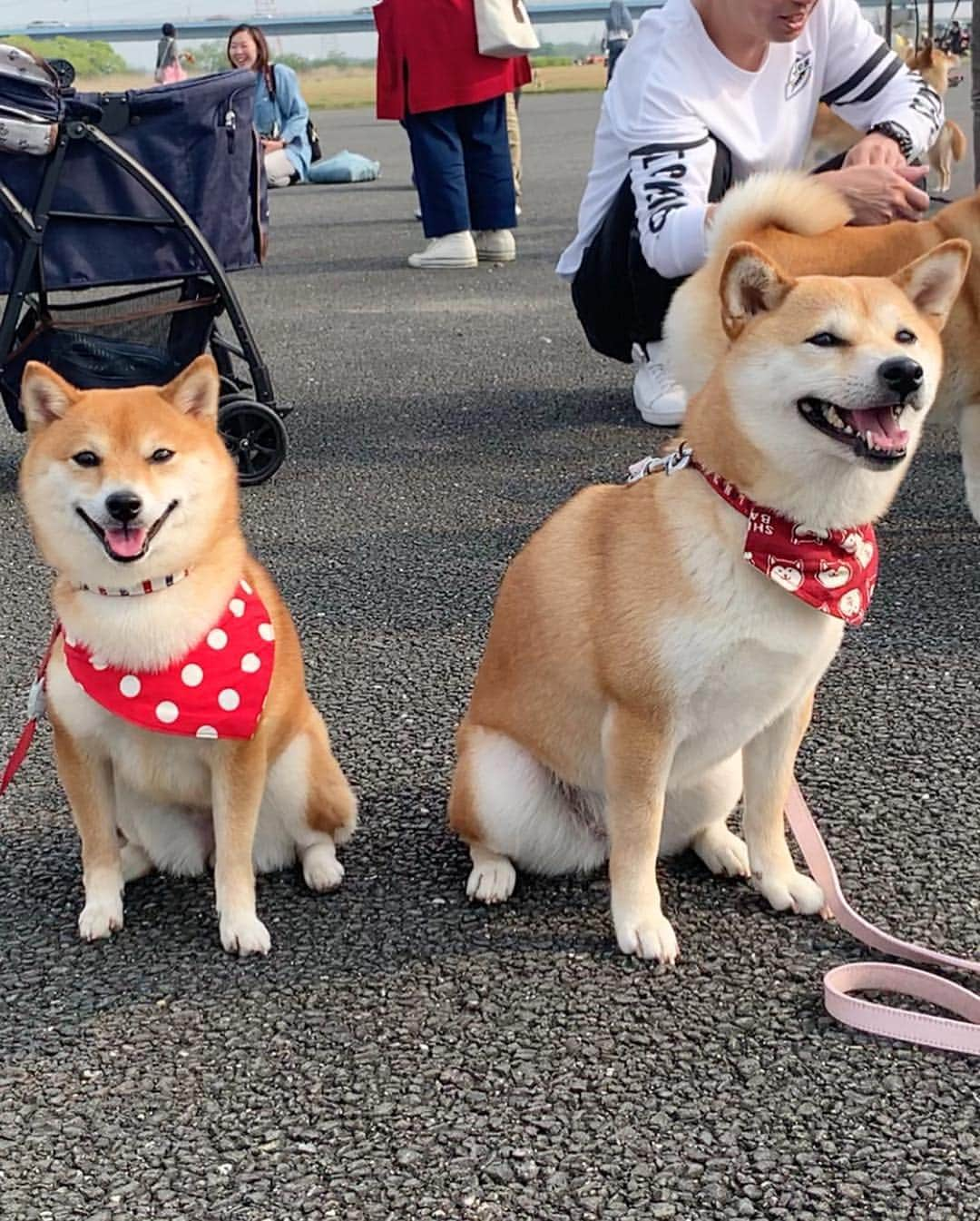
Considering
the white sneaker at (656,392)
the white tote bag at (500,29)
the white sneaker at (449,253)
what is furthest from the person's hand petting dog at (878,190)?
the white sneaker at (449,253)

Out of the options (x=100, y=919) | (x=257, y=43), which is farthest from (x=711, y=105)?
(x=257, y=43)

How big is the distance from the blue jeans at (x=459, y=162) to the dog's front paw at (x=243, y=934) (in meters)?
5.97

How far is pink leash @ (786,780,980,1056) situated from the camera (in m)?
1.81

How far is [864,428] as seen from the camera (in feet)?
6.15

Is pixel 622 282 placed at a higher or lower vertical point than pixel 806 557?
lower

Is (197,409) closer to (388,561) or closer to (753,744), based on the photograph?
(753,744)

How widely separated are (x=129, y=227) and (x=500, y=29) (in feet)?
12.1

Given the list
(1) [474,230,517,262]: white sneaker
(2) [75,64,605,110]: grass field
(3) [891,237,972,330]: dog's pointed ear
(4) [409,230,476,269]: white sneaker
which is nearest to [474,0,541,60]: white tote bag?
(4) [409,230,476,269]: white sneaker

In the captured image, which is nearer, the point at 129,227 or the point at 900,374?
the point at 900,374

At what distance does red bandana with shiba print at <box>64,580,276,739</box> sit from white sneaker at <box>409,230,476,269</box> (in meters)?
6.44

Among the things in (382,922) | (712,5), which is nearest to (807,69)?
→ (712,5)

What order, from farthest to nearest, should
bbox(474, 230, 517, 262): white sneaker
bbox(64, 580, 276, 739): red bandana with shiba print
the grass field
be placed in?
the grass field
bbox(474, 230, 517, 262): white sneaker
bbox(64, 580, 276, 739): red bandana with shiba print

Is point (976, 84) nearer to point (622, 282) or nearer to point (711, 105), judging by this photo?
point (711, 105)

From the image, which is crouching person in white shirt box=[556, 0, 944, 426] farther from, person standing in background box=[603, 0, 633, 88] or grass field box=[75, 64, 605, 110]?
grass field box=[75, 64, 605, 110]
